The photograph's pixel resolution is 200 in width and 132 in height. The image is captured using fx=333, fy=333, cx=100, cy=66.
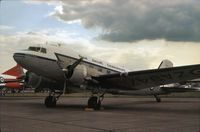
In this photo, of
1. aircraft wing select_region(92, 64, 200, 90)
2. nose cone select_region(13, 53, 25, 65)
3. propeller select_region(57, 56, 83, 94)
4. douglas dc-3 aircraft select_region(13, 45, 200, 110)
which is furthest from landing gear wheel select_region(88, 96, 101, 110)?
nose cone select_region(13, 53, 25, 65)

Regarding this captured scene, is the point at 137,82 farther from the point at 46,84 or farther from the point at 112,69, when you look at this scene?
the point at 46,84

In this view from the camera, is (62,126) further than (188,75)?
No

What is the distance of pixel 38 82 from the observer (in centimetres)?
2112

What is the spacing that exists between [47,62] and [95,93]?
3558 millimetres

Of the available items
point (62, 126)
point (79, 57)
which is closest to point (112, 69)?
point (79, 57)

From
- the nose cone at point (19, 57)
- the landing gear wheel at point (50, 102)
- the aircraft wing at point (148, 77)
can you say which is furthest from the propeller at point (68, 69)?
the landing gear wheel at point (50, 102)

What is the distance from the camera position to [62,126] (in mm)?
11438

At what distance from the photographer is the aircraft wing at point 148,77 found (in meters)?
18.1

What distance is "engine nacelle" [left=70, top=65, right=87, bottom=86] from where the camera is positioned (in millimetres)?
18828

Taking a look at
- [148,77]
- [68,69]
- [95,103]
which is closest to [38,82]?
[68,69]

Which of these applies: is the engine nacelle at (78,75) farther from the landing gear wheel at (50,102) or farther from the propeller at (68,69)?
the landing gear wheel at (50,102)

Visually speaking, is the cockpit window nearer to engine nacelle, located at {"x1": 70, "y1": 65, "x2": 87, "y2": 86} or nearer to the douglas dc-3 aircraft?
the douglas dc-3 aircraft

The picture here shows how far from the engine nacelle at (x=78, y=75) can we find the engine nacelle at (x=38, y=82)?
229 centimetres

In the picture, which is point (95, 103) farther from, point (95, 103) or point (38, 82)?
point (38, 82)
